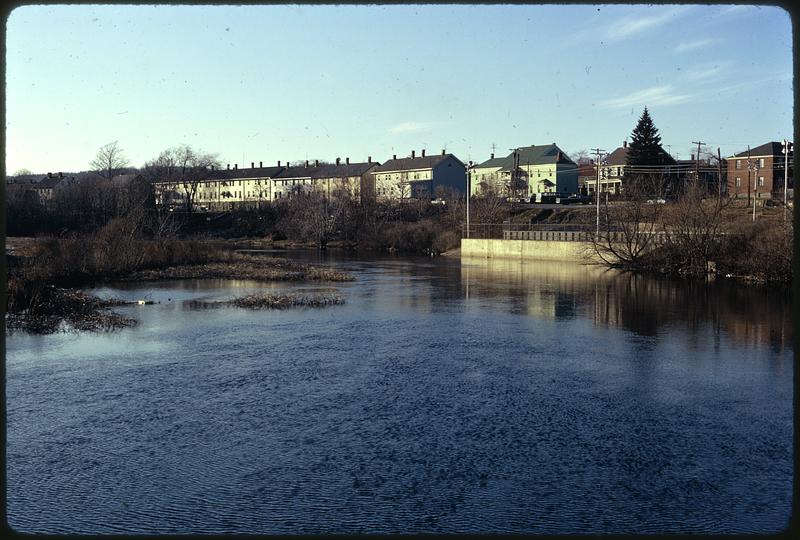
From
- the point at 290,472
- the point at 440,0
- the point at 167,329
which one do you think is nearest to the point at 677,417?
the point at 290,472

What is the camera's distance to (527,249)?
58062 mm

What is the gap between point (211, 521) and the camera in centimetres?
870

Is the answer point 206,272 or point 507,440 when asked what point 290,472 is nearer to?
point 507,440

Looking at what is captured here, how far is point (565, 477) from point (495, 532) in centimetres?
200

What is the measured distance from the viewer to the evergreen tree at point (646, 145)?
8350 centimetres

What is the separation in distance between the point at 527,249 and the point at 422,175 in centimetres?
6410

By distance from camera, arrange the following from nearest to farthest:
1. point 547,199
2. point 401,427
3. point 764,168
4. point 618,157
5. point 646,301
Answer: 1. point 401,427
2. point 646,301
3. point 764,168
4. point 547,199
5. point 618,157

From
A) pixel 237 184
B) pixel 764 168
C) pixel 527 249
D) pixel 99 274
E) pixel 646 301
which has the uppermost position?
pixel 237 184

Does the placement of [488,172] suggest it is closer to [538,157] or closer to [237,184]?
[538,157]

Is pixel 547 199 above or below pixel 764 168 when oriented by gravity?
below

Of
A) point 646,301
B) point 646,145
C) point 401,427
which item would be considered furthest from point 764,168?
point 401,427

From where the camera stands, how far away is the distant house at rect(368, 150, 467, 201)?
11594 centimetres

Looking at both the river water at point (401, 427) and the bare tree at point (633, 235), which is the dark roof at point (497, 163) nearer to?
the bare tree at point (633, 235)

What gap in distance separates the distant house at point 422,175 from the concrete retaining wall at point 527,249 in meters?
49.4
